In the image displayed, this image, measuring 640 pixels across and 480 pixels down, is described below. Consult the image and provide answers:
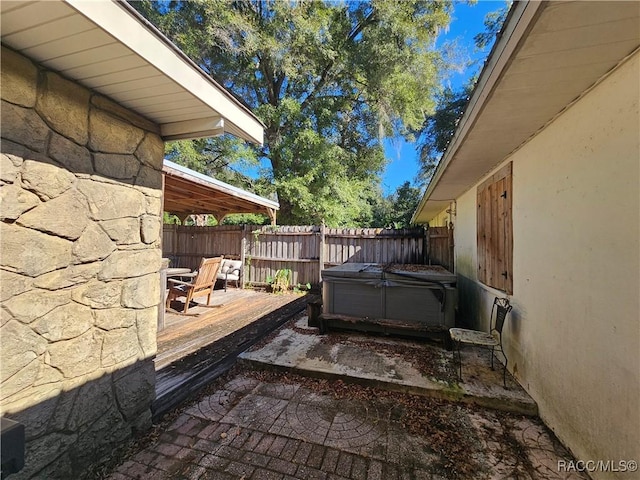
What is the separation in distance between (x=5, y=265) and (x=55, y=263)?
0.66 feet

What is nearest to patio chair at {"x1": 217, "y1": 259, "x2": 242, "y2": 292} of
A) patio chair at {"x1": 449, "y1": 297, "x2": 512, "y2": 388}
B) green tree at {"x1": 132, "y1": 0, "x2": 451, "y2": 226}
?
green tree at {"x1": 132, "y1": 0, "x2": 451, "y2": 226}

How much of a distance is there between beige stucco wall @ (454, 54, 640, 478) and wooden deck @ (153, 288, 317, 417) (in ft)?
9.55

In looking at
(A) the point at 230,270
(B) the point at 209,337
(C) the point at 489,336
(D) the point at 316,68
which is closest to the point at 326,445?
(C) the point at 489,336

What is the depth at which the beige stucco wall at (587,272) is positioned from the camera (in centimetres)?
141

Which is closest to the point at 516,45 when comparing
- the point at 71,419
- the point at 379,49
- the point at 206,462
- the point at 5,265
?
the point at 5,265

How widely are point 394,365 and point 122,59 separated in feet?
10.6

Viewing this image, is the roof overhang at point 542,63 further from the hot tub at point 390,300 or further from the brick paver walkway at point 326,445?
the brick paver walkway at point 326,445

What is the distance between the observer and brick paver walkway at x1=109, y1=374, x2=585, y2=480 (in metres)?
1.66

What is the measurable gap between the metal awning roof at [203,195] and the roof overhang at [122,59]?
158 centimetres

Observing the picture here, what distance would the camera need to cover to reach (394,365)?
9.57ft

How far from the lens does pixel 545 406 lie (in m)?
2.11

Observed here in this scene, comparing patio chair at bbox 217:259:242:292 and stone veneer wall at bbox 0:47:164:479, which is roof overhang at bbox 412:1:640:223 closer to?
stone veneer wall at bbox 0:47:164:479

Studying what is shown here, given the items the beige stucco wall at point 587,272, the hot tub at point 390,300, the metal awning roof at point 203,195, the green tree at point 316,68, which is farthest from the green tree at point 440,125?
the beige stucco wall at point 587,272

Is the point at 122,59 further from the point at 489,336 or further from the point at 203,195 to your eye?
the point at 203,195
